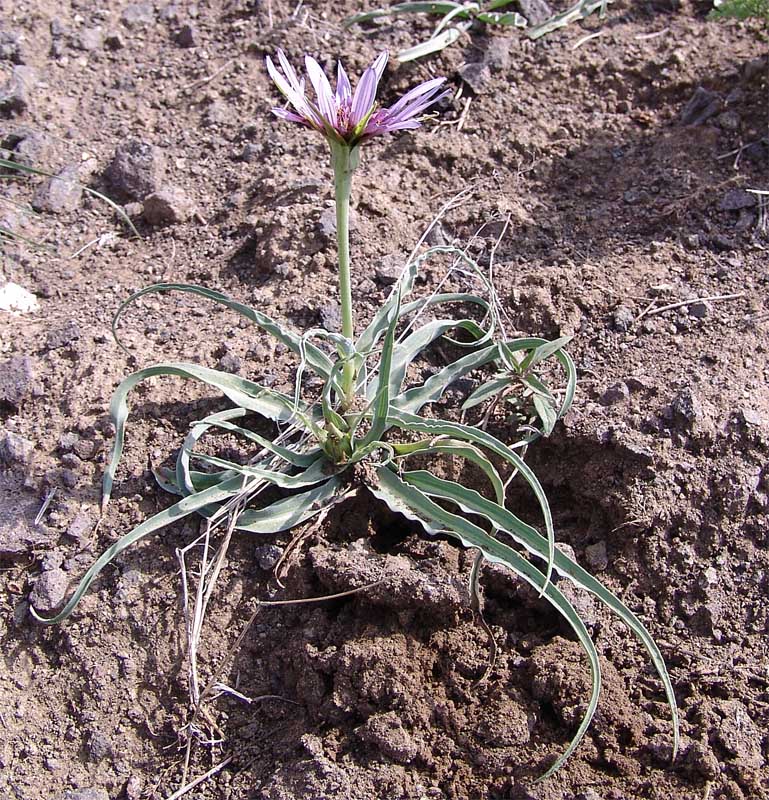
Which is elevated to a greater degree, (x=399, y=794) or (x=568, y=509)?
(x=568, y=509)

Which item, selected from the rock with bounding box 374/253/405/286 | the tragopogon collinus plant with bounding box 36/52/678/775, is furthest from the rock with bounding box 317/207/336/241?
the tragopogon collinus plant with bounding box 36/52/678/775

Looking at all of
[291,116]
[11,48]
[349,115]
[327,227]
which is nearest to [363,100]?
[349,115]

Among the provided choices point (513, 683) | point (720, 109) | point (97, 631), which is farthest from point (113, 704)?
point (720, 109)

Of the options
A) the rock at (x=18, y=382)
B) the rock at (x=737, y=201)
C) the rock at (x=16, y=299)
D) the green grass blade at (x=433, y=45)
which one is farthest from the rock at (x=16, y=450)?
the rock at (x=737, y=201)

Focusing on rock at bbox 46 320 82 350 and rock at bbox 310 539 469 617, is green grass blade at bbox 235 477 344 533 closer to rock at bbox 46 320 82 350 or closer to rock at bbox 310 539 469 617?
rock at bbox 310 539 469 617

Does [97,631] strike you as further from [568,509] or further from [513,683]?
[568,509]

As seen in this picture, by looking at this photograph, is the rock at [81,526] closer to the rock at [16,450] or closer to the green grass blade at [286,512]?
the rock at [16,450]
